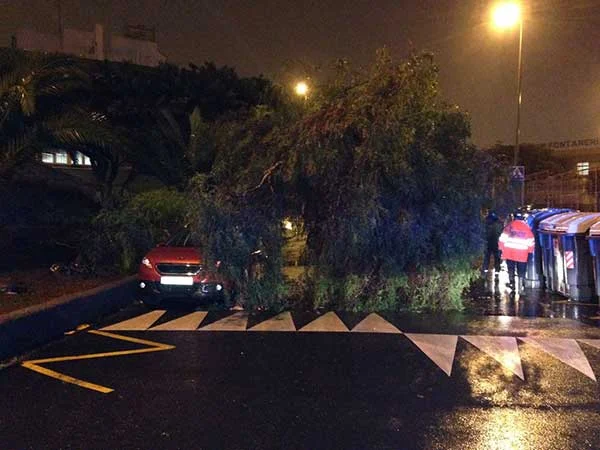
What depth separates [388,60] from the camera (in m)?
9.38

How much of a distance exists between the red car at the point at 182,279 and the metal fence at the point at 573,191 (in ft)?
54.9

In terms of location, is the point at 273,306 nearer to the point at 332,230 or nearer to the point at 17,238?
the point at 332,230

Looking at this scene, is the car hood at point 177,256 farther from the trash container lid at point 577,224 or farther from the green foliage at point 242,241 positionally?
the trash container lid at point 577,224

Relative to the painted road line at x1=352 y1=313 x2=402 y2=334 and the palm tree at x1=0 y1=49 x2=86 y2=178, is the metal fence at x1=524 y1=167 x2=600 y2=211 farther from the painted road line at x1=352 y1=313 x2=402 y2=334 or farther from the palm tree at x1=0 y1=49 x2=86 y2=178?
the palm tree at x1=0 y1=49 x2=86 y2=178

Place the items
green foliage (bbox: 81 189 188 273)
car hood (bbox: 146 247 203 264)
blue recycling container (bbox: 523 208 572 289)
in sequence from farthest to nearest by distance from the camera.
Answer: blue recycling container (bbox: 523 208 572 289), green foliage (bbox: 81 189 188 273), car hood (bbox: 146 247 203 264)

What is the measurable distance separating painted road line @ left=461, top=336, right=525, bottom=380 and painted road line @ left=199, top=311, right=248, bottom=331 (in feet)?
9.48

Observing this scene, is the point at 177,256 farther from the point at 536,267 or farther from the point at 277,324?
the point at 536,267

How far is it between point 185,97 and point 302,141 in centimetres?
1414

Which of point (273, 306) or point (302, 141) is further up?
point (302, 141)

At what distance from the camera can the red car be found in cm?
931

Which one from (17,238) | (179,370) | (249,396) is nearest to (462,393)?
(249,396)

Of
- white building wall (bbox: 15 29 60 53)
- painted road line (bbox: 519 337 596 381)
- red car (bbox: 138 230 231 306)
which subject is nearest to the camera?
painted road line (bbox: 519 337 596 381)

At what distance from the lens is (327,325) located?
8.30 meters

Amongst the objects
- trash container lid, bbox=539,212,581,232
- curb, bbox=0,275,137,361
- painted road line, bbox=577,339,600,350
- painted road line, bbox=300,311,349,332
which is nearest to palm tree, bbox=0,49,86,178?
curb, bbox=0,275,137,361
